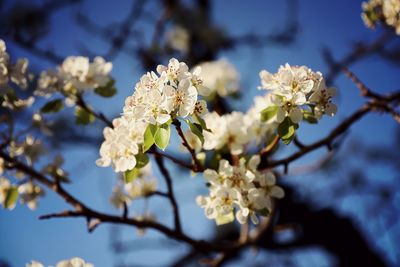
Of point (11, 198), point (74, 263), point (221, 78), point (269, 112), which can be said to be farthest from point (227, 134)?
point (11, 198)

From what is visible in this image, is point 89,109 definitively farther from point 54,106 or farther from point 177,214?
point 177,214

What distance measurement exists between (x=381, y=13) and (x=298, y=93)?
2.47ft

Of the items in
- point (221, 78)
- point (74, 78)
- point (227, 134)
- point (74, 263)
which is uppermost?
point (221, 78)

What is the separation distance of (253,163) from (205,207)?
19 cm

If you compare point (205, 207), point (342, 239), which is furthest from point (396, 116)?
point (342, 239)

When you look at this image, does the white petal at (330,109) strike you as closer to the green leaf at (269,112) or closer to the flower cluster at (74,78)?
the green leaf at (269,112)

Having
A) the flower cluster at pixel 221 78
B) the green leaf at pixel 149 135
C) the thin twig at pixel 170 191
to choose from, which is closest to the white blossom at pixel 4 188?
the thin twig at pixel 170 191

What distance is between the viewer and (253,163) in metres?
0.97

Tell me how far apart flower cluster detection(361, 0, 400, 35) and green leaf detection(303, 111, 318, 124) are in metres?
0.55

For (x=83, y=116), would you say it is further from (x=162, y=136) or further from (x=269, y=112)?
(x=269, y=112)

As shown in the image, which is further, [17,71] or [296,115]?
[17,71]

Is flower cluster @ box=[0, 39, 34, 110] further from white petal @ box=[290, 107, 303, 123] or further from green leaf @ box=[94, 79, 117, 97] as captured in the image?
white petal @ box=[290, 107, 303, 123]

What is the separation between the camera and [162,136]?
798 millimetres

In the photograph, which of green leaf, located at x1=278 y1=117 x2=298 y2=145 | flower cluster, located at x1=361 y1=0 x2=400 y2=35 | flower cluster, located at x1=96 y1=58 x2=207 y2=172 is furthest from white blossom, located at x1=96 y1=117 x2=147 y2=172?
flower cluster, located at x1=361 y1=0 x2=400 y2=35
